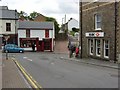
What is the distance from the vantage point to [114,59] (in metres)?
31.9

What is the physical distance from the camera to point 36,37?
229ft

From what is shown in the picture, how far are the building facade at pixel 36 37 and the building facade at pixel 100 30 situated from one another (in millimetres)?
29612

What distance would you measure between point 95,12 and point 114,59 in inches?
260

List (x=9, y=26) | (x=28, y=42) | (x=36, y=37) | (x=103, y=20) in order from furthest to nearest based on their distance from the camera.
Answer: (x=9, y=26) → (x=36, y=37) → (x=28, y=42) → (x=103, y=20)

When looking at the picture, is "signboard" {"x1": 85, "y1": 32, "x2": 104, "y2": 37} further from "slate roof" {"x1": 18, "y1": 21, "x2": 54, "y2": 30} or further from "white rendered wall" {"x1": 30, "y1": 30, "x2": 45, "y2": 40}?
"slate roof" {"x1": 18, "y1": 21, "x2": 54, "y2": 30}

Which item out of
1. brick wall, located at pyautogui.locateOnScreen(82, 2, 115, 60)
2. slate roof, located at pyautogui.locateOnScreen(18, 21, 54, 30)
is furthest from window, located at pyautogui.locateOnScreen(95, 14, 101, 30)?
slate roof, located at pyautogui.locateOnScreen(18, 21, 54, 30)

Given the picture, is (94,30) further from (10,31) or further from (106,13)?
(10,31)

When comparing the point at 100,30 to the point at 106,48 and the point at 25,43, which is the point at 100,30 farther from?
the point at 25,43

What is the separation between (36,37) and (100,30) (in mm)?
35800

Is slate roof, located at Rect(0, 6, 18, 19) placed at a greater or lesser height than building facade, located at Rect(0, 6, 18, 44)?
greater

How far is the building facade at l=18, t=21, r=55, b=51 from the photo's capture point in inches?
→ 2726

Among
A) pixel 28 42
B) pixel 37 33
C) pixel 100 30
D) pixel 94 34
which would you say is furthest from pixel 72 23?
pixel 100 30

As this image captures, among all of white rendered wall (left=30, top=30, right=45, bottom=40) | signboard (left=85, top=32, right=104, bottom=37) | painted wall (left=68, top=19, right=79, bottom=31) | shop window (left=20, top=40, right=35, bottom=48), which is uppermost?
painted wall (left=68, top=19, right=79, bottom=31)

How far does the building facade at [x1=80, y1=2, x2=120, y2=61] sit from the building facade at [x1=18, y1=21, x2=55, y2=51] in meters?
29.6
